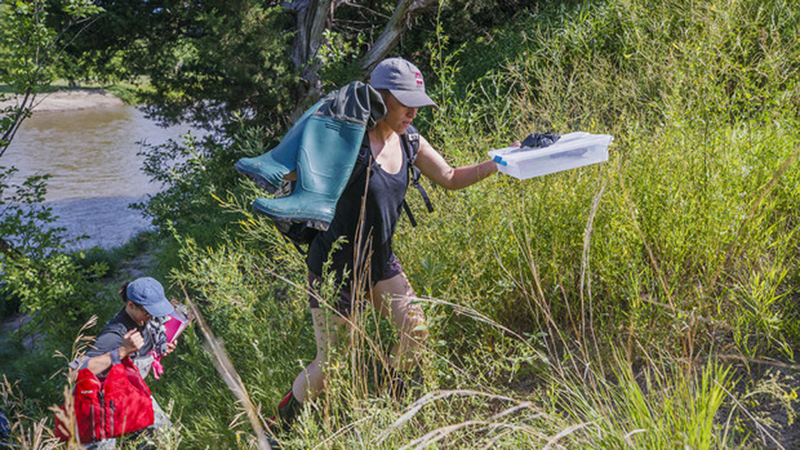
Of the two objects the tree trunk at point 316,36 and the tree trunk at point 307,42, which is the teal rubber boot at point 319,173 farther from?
the tree trunk at point 307,42

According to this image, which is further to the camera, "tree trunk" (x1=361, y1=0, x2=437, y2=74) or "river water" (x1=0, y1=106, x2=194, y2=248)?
"river water" (x1=0, y1=106, x2=194, y2=248)

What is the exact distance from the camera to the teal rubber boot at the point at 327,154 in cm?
226

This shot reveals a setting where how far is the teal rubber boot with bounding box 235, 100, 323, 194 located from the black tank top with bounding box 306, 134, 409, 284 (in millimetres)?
263

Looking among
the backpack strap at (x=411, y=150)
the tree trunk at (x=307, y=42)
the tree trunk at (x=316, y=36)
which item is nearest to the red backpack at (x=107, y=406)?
the backpack strap at (x=411, y=150)

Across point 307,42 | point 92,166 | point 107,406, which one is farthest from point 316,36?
point 92,166

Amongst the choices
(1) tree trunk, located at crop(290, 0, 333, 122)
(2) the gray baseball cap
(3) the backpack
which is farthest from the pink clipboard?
(1) tree trunk, located at crop(290, 0, 333, 122)

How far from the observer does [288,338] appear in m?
3.37

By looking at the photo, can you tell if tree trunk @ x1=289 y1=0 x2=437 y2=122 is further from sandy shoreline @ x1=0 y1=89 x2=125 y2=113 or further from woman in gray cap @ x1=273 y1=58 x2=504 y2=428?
sandy shoreline @ x1=0 y1=89 x2=125 y2=113

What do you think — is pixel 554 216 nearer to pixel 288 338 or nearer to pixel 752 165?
pixel 752 165

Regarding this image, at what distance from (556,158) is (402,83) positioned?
715 mm

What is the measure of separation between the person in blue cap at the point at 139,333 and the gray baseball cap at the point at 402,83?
194cm

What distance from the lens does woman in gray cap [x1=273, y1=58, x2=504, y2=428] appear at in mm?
2525

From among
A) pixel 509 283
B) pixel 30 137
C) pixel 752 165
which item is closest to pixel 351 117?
pixel 509 283

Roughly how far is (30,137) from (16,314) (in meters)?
17.5
